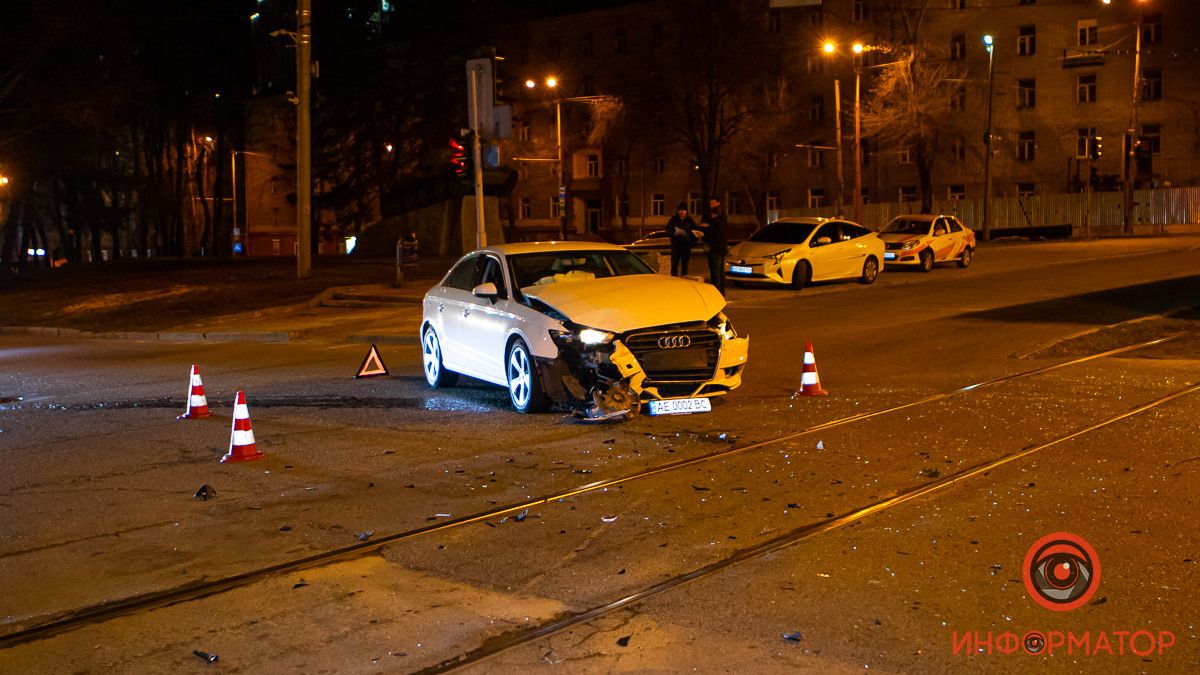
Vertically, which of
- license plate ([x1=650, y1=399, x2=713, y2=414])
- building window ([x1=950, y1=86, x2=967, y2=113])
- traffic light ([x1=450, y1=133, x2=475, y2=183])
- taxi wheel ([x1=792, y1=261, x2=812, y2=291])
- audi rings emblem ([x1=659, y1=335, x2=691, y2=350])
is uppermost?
building window ([x1=950, y1=86, x2=967, y2=113])

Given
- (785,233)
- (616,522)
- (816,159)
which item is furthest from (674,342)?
(816,159)

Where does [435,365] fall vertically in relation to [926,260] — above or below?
below

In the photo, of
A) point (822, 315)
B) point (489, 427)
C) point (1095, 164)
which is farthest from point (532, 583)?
point (1095, 164)

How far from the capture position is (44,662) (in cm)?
487

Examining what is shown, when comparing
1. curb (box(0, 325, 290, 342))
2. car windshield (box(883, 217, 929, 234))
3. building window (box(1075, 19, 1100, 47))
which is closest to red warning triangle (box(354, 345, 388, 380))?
curb (box(0, 325, 290, 342))

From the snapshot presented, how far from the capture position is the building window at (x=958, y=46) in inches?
2509

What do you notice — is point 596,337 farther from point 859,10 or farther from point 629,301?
point 859,10

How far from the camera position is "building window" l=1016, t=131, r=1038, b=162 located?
63031mm

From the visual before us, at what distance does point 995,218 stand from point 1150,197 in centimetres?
754

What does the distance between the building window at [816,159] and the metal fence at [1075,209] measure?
19.5 ft

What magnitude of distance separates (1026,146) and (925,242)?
123ft

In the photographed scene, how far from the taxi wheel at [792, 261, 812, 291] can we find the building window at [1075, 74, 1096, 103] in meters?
42.5

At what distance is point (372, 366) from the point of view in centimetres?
1440

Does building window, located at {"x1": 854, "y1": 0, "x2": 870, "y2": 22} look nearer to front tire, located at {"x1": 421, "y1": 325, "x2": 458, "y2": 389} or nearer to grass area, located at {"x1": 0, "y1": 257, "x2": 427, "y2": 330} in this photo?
grass area, located at {"x1": 0, "y1": 257, "x2": 427, "y2": 330}
